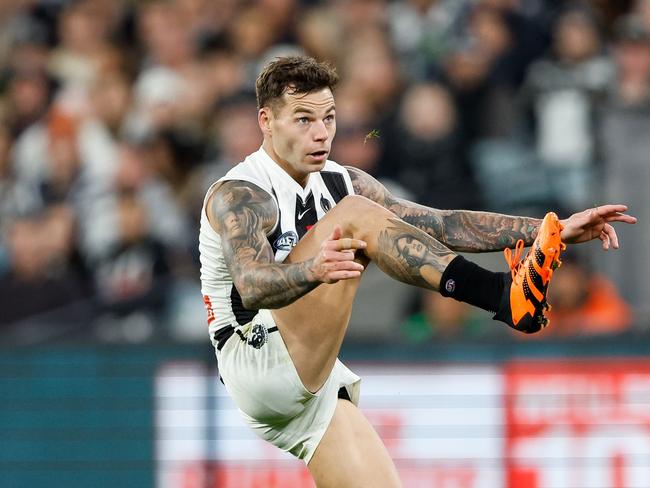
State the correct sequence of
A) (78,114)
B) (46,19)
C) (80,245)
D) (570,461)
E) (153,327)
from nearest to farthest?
(570,461)
(153,327)
(80,245)
(78,114)
(46,19)

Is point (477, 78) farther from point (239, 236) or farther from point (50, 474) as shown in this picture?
point (239, 236)

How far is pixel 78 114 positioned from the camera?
1197cm

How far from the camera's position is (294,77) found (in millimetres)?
6281

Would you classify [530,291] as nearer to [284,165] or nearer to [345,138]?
[284,165]

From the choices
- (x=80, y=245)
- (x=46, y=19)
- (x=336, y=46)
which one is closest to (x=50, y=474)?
(x=80, y=245)

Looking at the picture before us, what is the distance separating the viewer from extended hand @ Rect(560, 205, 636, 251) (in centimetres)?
615

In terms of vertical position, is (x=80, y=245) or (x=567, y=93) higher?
(x=567, y=93)

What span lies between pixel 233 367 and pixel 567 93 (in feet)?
16.2

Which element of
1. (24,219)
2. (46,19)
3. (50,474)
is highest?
(46,19)

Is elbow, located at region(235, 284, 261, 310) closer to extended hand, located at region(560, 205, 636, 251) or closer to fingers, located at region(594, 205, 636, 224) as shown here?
extended hand, located at region(560, 205, 636, 251)

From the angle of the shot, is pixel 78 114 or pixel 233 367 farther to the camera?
pixel 78 114

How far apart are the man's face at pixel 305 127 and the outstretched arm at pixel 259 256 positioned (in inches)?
10.5

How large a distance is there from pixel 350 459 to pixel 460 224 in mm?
1277

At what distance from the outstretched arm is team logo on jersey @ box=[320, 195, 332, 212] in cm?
43
